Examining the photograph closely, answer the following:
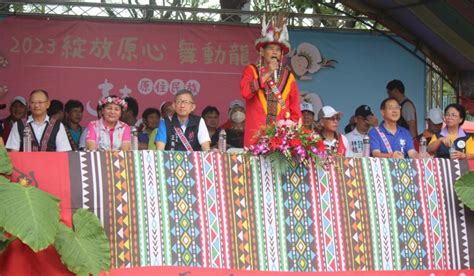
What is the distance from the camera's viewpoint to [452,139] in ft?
19.2

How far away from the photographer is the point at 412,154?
576 centimetres

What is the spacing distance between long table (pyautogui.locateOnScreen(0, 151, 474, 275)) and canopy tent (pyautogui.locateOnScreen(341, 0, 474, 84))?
3395 millimetres

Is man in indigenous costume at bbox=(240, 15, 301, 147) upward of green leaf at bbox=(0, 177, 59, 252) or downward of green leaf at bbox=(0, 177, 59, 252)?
upward

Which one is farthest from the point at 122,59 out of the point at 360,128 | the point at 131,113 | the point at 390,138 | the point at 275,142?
the point at 275,142

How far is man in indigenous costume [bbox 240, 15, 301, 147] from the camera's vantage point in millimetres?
5805

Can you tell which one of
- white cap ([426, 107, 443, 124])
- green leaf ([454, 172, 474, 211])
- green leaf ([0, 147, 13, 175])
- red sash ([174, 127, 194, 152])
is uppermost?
white cap ([426, 107, 443, 124])

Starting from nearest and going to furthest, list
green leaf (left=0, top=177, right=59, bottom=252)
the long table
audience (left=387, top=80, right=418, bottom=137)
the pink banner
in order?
1. green leaf (left=0, top=177, right=59, bottom=252)
2. the long table
3. the pink banner
4. audience (left=387, top=80, right=418, bottom=137)

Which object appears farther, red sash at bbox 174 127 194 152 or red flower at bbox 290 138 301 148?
red sash at bbox 174 127 194 152

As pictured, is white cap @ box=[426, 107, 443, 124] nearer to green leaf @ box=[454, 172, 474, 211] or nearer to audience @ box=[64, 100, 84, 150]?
green leaf @ box=[454, 172, 474, 211]

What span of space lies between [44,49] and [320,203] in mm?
4827

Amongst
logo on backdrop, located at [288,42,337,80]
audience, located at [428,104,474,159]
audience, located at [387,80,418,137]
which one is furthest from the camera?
logo on backdrop, located at [288,42,337,80]

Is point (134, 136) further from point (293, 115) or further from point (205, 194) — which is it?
point (293, 115)

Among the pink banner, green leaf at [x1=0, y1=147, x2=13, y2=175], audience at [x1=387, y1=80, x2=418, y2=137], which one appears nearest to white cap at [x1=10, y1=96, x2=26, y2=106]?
the pink banner

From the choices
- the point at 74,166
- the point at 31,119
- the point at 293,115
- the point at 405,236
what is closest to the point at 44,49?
the point at 31,119
